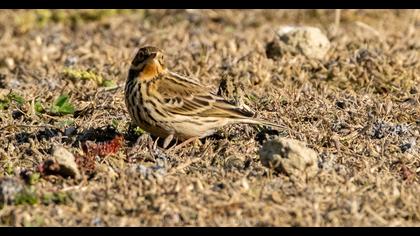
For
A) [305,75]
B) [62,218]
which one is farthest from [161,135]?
[305,75]

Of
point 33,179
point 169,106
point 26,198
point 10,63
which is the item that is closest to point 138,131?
point 169,106

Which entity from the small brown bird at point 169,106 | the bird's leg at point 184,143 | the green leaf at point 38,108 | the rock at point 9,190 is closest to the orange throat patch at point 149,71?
the small brown bird at point 169,106

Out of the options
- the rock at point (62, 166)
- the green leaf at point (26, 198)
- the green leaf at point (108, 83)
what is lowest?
the green leaf at point (26, 198)

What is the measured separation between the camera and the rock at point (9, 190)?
6602 millimetres

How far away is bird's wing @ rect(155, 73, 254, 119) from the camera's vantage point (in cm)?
827

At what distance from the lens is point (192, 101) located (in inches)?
331

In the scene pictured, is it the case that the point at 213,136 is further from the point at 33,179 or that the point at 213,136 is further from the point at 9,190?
the point at 9,190

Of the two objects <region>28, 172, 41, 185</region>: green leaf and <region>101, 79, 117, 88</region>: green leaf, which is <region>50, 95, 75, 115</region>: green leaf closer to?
<region>101, 79, 117, 88</region>: green leaf

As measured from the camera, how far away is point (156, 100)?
8.24 meters

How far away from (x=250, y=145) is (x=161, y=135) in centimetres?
80

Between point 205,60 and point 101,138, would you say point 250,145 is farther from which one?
point 205,60

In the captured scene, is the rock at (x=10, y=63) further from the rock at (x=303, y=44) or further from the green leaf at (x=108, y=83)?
the rock at (x=303, y=44)

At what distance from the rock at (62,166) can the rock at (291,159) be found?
4.80 feet

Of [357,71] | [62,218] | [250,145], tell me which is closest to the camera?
[62,218]
